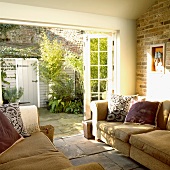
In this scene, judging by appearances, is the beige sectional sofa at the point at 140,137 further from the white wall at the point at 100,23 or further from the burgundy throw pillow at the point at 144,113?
the white wall at the point at 100,23

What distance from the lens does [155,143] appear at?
2234mm

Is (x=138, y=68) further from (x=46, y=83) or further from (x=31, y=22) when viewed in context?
(x=46, y=83)

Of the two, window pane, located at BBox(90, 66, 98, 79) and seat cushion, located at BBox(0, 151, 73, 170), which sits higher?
window pane, located at BBox(90, 66, 98, 79)

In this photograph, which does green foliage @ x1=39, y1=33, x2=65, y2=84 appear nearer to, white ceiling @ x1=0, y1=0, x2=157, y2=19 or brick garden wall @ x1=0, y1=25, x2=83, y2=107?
brick garden wall @ x1=0, y1=25, x2=83, y2=107

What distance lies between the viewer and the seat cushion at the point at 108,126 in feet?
9.52

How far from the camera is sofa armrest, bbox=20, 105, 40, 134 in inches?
103

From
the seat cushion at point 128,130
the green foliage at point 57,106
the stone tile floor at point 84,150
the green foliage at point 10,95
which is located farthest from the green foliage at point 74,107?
the seat cushion at point 128,130

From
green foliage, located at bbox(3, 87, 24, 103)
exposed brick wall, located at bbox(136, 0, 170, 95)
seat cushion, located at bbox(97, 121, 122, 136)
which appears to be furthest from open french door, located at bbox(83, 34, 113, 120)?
Result: green foliage, located at bbox(3, 87, 24, 103)

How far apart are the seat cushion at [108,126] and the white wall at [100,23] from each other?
1.01 m

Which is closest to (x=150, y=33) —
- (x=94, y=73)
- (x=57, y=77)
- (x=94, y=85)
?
(x=94, y=73)

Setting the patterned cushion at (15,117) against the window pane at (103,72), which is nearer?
the patterned cushion at (15,117)

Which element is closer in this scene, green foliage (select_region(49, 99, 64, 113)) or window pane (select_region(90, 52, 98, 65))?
window pane (select_region(90, 52, 98, 65))

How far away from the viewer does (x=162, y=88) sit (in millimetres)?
3396

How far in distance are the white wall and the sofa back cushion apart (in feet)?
3.74
